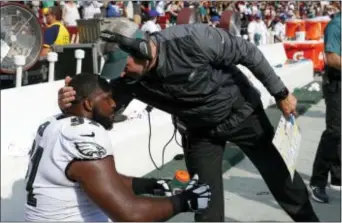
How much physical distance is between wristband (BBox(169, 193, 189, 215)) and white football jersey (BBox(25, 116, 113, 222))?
34cm

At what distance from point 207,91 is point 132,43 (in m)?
0.66

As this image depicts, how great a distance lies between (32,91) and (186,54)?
2.43 metres

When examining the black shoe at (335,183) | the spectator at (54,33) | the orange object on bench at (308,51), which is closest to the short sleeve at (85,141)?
the black shoe at (335,183)

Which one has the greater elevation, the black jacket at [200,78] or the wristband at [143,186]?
the black jacket at [200,78]

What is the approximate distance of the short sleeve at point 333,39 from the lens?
16.0ft

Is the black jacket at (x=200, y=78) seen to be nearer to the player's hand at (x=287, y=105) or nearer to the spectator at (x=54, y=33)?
the player's hand at (x=287, y=105)

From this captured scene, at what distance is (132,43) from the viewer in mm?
3027

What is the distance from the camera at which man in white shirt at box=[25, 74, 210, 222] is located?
2375 millimetres

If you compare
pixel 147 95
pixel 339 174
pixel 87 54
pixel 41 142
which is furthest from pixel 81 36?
pixel 41 142

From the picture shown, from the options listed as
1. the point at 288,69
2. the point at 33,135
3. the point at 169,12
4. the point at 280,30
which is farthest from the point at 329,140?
the point at 280,30

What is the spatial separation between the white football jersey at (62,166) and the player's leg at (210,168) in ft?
4.18

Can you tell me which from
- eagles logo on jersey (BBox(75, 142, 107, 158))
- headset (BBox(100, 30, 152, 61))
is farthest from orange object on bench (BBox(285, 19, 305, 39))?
eagles logo on jersey (BBox(75, 142, 107, 158))

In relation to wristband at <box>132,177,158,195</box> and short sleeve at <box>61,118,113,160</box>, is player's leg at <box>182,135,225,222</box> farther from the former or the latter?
short sleeve at <box>61,118,113,160</box>

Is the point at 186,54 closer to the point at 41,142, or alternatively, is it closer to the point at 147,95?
the point at 147,95
